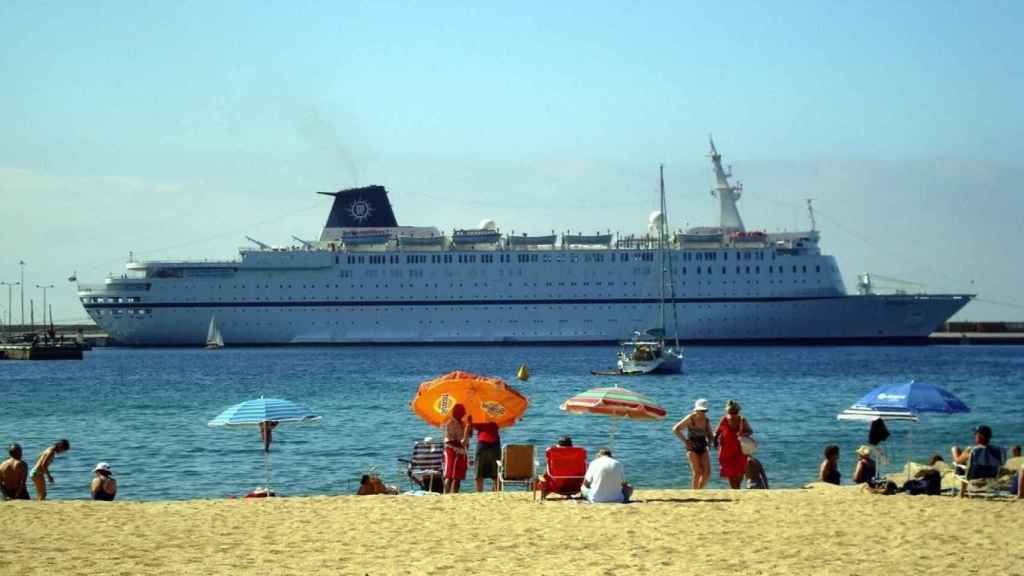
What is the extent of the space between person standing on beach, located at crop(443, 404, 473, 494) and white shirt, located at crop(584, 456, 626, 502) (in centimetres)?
243

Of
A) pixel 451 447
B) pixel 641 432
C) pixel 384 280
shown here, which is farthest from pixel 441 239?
pixel 451 447

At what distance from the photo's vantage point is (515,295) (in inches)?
2965

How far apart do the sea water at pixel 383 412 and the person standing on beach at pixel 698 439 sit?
2828 mm

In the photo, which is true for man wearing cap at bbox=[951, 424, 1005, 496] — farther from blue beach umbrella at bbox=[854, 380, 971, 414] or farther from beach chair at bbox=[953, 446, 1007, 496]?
blue beach umbrella at bbox=[854, 380, 971, 414]

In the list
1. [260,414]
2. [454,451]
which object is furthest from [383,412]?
[454,451]

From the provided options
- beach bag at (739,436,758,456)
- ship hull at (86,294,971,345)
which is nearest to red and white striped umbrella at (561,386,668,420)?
beach bag at (739,436,758,456)

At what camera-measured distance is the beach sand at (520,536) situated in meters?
10.8

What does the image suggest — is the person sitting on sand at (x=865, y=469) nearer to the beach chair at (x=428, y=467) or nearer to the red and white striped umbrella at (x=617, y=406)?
the red and white striped umbrella at (x=617, y=406)

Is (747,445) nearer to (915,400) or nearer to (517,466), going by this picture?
(915,400)

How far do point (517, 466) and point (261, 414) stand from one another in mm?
3273

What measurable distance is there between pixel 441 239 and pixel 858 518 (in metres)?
65.7

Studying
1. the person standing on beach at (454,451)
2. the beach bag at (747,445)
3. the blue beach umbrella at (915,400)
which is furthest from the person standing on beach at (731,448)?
the person standing on beach at (454,451)

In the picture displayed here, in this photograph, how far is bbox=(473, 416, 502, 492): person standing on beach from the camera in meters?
16.2

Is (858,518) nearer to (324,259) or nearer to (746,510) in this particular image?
(746,510)
